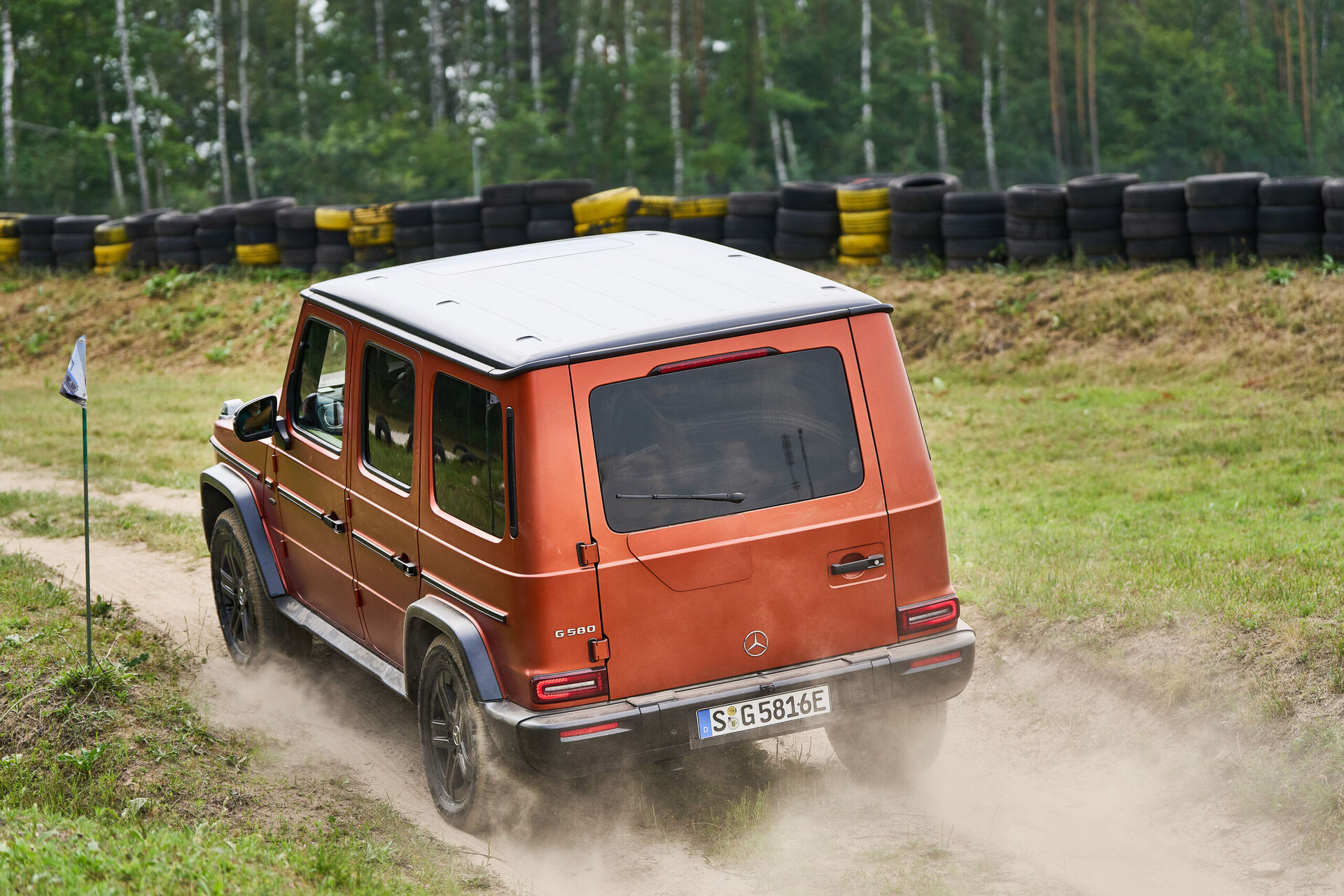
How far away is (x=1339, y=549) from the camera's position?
7.14 meters

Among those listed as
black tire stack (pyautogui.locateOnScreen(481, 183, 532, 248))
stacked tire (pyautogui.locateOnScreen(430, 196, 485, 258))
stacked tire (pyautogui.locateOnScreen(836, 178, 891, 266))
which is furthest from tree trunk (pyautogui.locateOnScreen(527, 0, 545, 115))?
stacked tire (pyautogui.locateOnScreen(836, 178, 891, 266))

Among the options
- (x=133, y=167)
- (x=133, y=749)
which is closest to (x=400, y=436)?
(x=133, y=749)

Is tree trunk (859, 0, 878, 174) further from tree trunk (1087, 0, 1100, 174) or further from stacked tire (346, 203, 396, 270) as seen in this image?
stacked tire (346, 203, 396, 270)

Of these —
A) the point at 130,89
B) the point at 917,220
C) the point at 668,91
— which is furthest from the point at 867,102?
the point at 917,220

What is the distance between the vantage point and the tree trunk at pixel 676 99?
A: 48.4 metres

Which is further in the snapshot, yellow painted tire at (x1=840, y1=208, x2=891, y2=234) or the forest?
the forest

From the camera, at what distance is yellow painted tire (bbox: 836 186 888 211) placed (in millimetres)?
16984

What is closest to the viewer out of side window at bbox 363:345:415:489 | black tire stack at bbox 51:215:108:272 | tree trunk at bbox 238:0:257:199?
side window at bbox 363:345:415:489

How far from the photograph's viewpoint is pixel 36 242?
79.1ft

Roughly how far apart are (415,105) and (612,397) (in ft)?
174

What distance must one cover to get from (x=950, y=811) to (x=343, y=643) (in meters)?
2.81

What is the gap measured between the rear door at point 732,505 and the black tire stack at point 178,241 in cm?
1956

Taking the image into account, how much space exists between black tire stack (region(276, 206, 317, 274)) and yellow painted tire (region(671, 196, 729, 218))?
6.62 m

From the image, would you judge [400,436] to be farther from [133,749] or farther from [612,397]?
[133,749]
